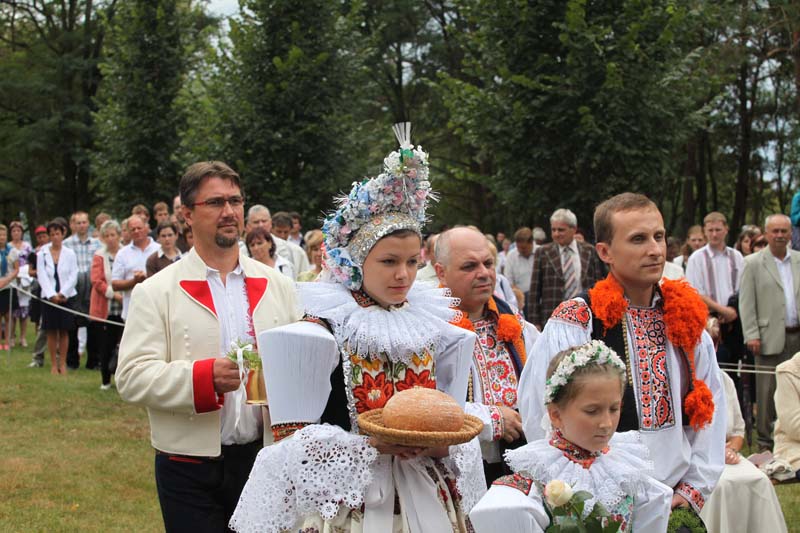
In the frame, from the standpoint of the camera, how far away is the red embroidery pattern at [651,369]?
13.3 ft

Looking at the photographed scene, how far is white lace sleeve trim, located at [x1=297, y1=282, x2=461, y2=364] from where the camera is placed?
139 inches

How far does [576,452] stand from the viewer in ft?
11.1

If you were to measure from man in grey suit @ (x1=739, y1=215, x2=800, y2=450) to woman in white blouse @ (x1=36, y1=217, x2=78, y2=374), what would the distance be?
357 inches

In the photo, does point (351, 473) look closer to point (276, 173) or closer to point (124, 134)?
point (276, 173)

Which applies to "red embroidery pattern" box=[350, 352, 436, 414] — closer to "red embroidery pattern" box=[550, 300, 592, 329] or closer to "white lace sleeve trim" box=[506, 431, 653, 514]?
"white lace sleeve trim" box=[506, 431, 653, 514]

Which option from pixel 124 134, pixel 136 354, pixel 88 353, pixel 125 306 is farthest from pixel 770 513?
pixel 124 134

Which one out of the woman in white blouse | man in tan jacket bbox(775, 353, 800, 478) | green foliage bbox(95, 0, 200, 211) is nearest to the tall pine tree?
green foliage bbox(95, 0, 200, 211)

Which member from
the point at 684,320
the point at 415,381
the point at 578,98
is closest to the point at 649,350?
the point at 684,320

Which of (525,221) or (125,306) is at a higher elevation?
(525,221)

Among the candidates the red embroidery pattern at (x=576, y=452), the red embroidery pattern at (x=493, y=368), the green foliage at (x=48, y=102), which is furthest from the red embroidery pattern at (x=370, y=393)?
the green foliage at (x=48, y=102)

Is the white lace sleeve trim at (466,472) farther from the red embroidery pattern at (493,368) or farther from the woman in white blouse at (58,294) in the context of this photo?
the woman in white blouse at (58,294)

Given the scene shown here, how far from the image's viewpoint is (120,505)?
24.8ft

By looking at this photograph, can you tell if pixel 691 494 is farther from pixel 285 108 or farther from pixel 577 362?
pixel 285 108

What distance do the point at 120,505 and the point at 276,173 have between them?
1089cm
